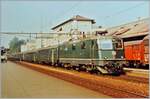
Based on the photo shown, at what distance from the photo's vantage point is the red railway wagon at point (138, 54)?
87.9 feet

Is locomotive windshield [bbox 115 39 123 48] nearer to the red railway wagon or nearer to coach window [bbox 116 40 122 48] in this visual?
coach window [bbox 116 40 122 48]

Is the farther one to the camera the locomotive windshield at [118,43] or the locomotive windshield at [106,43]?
the locomotive windshield at [118,43]

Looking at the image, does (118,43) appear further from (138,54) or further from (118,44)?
(138,54)

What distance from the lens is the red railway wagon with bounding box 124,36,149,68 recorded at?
26781 millimetres

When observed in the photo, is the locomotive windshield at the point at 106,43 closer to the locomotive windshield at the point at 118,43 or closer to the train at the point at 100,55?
the train at the point at 100,55

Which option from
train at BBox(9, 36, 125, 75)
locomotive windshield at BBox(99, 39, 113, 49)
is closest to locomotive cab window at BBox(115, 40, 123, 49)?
train at BBox(9, 36, 125, 75)

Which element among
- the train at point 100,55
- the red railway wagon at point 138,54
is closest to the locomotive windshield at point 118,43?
the train at point 100,55

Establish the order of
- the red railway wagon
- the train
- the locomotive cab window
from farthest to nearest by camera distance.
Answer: the red railway wagon, the locomotive cab window, the train

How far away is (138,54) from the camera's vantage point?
95.4ft

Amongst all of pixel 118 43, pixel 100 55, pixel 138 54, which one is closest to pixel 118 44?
pixel 118 43

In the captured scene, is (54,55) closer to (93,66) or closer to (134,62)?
(134,62)

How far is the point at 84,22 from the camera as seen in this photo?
231 feet

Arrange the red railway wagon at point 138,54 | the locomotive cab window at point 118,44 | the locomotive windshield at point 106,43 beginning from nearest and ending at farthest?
the locomotive windshield at point 106,43
the locomotive cab window at point 118,44
the red railway wagon at point 138,54

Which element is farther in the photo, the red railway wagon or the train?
the red railway wagon
